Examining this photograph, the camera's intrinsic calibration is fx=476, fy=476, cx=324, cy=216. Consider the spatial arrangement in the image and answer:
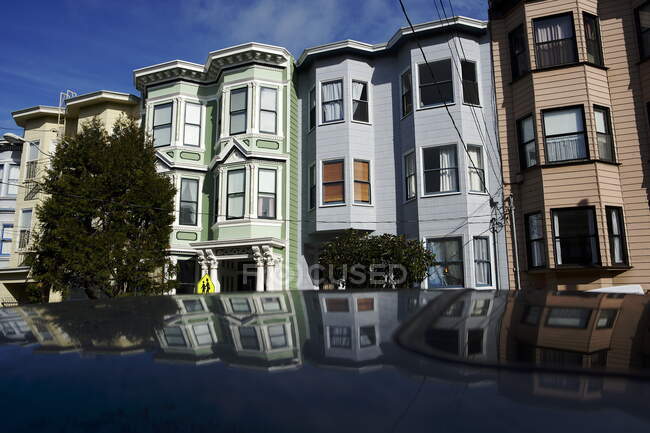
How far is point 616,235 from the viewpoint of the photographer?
46.3 feet

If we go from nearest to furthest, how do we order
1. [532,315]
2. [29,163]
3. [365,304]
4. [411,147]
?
[532,315], [365,304], [411,147], [29,163]

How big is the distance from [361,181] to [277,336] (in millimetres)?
16343

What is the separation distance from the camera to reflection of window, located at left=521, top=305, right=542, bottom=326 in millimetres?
1675

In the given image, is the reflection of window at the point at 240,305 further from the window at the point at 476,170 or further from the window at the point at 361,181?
the window at the point at 361,181

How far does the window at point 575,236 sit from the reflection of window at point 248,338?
47.3 ft

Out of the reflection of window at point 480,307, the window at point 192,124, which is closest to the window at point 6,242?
the window at point 192,124

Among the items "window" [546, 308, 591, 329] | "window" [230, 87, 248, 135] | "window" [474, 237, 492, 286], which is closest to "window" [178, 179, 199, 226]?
"window" [230, 87, 248, 135]

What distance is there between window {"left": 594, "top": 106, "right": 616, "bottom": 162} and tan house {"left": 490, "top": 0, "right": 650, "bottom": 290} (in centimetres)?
3

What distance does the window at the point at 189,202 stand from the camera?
62.8ft

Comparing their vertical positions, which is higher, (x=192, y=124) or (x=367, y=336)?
(x=192, y=124)

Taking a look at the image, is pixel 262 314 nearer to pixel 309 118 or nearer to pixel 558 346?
pixel 558 346

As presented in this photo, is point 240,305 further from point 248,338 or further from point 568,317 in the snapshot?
point 568,317

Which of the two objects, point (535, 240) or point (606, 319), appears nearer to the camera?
point (606, 319)

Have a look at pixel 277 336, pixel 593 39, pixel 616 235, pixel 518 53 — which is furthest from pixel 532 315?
pixel 593 39
